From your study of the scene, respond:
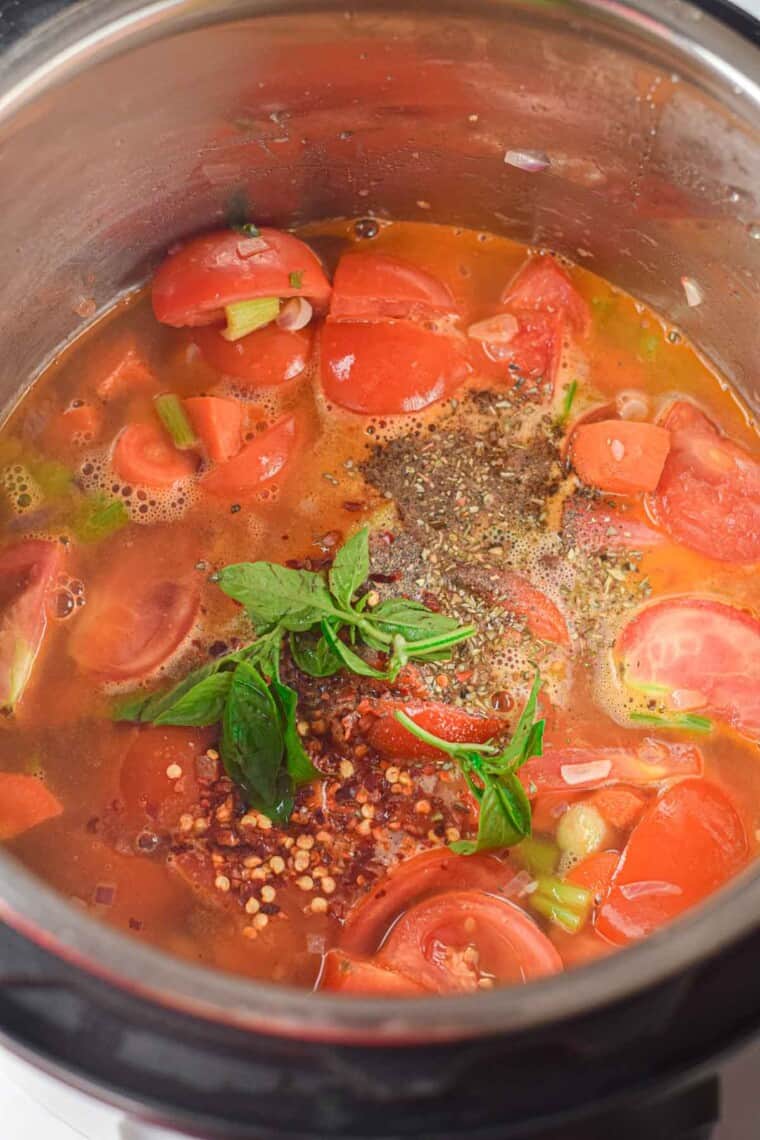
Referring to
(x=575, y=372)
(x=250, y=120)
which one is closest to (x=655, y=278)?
(x=575, y=372)

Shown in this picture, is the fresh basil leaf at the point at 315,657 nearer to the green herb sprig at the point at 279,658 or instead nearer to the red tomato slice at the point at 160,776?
the green herb sprig at the point at 279,658

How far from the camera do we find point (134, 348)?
1.95 m

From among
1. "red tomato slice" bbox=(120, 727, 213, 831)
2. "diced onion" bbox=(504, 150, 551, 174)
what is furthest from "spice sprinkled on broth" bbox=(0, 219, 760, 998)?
"diced onion" bbox=(504, 150, 551, 174)

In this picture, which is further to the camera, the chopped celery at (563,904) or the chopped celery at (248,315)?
the chopped celery at (248,315)

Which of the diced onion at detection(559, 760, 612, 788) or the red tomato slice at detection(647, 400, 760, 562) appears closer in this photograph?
Result: the diced onion at detection(559, 760, 612, 788)

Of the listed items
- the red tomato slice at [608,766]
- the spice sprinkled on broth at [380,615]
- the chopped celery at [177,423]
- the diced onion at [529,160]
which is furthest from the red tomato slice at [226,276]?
the red tomato slice at [608,766]

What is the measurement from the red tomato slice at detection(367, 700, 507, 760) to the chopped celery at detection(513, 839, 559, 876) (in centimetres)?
17

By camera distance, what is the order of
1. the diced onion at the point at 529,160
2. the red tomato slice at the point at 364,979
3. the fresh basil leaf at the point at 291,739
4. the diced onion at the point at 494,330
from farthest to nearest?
the diced onion at the point at 494,330, the diced onion at the point at 529,160, the fresh basil leaf at the point at 291,739, the red tomato slice at the point at 364,979

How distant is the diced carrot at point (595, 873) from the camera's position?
1626 millimetres

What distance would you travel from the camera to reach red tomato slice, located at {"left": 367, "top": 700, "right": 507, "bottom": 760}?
1666 millimetres

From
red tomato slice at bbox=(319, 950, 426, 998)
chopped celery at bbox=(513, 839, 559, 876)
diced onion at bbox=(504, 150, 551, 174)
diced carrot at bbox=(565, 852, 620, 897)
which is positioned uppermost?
diced onion at bbox=(504, 150, 551, 174)

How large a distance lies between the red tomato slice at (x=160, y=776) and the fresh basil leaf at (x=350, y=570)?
Answer: 29 centimetres

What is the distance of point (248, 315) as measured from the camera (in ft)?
6.11

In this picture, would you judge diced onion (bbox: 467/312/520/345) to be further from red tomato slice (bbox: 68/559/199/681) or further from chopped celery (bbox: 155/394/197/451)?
red tomato slice (bbox: 68/559/199/681)
